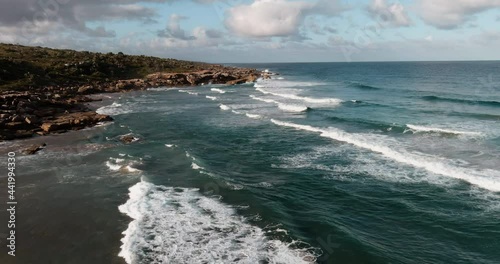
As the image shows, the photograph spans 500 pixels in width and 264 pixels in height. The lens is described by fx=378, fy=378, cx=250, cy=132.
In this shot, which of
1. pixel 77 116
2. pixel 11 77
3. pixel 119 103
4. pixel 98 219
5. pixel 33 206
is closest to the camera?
pixel 98 219

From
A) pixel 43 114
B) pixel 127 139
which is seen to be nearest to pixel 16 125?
pixel 43 114

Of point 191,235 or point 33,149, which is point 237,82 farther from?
point 191,235

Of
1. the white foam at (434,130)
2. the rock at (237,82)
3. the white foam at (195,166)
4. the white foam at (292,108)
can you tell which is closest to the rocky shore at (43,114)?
the white foam at (195,166)

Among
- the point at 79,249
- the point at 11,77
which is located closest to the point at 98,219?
the point at 79,249

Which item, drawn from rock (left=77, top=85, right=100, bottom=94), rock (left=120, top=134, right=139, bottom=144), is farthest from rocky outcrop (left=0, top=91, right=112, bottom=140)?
rock (left=77, top=85, right=100, bottom=94)

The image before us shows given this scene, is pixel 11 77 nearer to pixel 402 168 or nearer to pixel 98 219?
pixel 98 219
